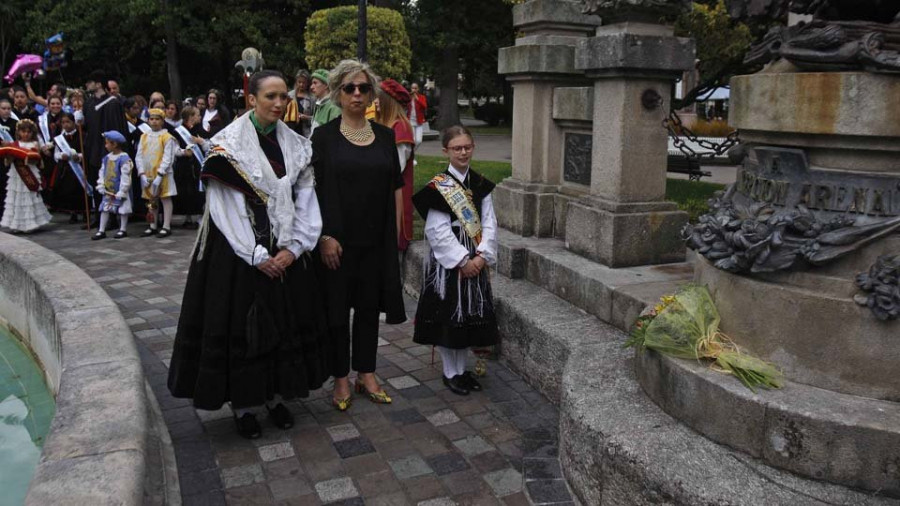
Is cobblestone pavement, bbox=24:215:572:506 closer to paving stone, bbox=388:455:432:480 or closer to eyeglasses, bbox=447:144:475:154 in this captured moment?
paving stone, bbox=388:455:432:480

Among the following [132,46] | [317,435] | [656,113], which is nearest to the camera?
[317,435]

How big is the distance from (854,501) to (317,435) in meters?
2.68

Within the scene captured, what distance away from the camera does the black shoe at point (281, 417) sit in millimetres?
4418

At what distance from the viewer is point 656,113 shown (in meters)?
5.42

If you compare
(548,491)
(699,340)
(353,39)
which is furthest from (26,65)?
(699,340)

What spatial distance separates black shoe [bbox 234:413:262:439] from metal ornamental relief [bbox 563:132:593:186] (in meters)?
3.24

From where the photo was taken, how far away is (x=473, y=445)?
4.24 m

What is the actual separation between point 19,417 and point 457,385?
284 cm

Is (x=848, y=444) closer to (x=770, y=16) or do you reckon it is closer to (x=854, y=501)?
(x=854, y=501)

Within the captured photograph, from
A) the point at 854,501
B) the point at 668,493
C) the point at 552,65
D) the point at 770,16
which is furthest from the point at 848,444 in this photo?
the point at 552,65

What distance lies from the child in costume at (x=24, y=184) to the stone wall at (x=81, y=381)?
4.57m

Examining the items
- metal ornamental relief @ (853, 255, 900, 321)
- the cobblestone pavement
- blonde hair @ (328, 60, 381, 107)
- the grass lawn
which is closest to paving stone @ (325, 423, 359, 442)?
the cobblestone pavement

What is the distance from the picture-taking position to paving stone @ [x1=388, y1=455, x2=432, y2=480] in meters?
3.90

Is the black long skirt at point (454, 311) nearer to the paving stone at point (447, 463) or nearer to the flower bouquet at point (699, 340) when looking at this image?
the paving stone at point (447, 463)
